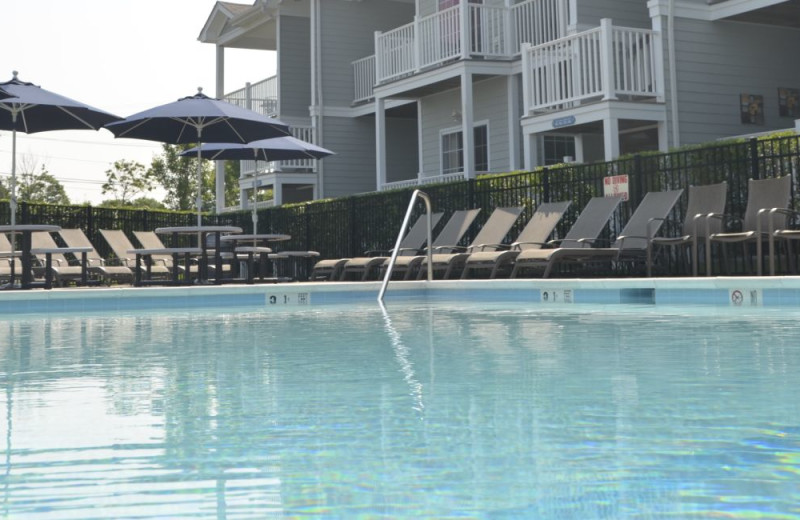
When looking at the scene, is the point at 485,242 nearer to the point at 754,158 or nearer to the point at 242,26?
the point at 754,158

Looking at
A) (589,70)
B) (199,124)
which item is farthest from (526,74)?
(199,124)

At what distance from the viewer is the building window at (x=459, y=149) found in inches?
769

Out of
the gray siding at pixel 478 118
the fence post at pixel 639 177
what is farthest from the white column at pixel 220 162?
the fence post at pixel 639 177

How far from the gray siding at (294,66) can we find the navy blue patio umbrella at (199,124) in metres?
9.53

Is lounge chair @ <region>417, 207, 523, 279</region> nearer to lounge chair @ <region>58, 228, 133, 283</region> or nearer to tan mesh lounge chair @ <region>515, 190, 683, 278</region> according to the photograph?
tan mesh lounge chair @ <region>515, 190, 683, 278</region>

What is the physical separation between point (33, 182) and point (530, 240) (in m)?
44.9

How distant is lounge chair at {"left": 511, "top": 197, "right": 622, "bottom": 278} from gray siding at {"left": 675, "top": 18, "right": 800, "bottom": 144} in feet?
12.4

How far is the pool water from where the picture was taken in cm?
214

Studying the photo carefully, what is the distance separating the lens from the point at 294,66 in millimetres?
23859

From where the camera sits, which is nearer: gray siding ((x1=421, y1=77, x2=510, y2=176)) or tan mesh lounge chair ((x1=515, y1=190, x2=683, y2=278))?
tan mesh lounge chair ((x1=515, y1=190, x2=683, y2=278))

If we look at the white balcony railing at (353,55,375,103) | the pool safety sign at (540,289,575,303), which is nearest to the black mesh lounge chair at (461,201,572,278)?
the pool safety sign at (540,289,575,303)

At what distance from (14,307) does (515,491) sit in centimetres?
912

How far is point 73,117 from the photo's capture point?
13.2m

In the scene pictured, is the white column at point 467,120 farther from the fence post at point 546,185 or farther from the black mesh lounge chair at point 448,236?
the fence post at point 546,185
